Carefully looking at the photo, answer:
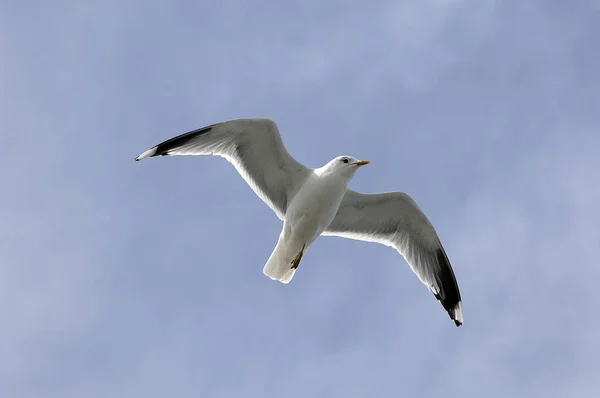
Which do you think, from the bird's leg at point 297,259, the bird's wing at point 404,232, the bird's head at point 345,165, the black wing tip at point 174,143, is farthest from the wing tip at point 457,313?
the black wing tip at point 174,143

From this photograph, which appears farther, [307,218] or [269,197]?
[269,197]

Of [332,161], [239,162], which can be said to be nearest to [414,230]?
[332,161]

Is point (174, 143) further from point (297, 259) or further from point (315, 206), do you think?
point (297, 259)

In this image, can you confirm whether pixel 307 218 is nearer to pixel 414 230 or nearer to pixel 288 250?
pixel 288 250

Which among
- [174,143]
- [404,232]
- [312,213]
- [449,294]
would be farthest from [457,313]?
[174,143]

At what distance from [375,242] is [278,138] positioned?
7.38 ft

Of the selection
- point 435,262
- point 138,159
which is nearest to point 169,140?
point 138,159

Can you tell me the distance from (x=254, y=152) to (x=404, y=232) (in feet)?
8.10

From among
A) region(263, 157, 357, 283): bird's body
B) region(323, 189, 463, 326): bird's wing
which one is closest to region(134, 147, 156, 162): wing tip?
region(263, 157, 357, 283): bird's body

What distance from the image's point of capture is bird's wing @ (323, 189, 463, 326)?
37.6ft

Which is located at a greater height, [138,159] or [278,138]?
[278,138]

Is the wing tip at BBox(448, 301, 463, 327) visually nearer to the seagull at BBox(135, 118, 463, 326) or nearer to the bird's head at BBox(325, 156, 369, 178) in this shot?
the seagull at BBox(135, 118, 463, 326)

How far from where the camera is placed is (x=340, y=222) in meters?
11.6

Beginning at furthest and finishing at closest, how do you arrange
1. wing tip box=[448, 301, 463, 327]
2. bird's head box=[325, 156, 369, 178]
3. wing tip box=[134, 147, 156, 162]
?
1. wing tip box=[448, 301, 463, 327]
2. wing tip box=[134, 147, 156, 162]
3. bird's head box=[325, 156, 369, 178]
